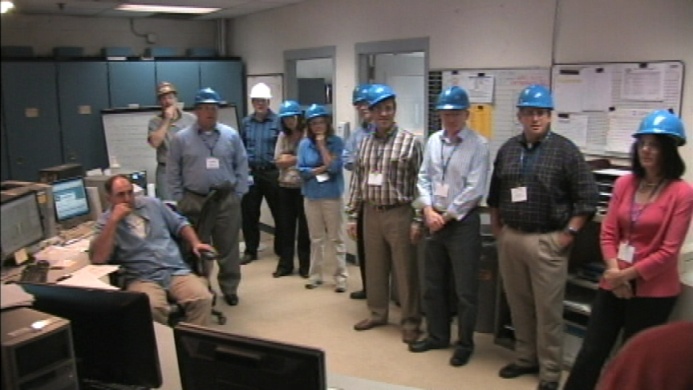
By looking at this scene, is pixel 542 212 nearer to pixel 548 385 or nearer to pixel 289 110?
pixel 548 385

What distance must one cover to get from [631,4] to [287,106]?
2.64 metres

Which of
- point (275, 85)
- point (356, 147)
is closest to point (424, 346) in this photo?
point (356, 147)

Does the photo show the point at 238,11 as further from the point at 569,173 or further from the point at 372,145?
the point at 569,173

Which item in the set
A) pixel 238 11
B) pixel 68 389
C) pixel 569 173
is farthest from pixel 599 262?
pixel 238 11

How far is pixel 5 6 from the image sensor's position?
761mm

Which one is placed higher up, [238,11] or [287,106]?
[238,11]

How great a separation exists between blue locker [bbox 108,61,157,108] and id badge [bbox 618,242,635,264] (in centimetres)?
519

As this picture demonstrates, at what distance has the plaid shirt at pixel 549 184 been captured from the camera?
3059mm

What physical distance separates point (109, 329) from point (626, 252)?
221cm

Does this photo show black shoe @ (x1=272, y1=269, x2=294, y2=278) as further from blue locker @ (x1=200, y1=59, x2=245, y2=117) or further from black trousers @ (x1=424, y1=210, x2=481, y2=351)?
blue locker @ (x1=200, y1=59, x2=245, y2=117)

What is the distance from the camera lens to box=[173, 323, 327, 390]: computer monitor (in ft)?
4.42

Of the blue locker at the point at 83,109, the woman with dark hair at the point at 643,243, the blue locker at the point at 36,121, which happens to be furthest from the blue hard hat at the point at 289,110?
the woman with dark hair at the point at 643,243

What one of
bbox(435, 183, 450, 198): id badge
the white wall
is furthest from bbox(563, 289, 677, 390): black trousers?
the white wall

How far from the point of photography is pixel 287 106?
Result: 16.7ft
